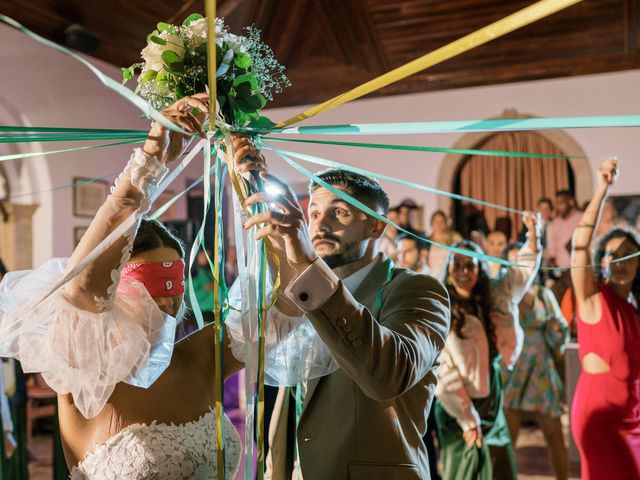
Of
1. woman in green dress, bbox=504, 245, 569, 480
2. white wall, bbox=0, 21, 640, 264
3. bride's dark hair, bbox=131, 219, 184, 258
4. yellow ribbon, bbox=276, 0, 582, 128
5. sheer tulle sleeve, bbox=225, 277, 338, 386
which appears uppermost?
white wall, bbox=0, 21, 640, 264

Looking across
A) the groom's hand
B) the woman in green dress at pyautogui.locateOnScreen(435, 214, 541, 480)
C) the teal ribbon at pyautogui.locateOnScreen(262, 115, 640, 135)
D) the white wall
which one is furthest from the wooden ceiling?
the groom's hand

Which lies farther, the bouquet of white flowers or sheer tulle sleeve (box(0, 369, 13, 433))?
sheer tulle sleeve (box(0, 369, 13, 433))

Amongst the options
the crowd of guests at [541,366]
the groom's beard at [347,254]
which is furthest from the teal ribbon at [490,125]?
the crowd of guests at [541,366]

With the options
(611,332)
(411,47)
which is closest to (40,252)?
(411,47)

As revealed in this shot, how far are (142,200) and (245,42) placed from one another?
21.3 inches

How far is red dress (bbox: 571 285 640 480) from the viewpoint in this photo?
3.67m

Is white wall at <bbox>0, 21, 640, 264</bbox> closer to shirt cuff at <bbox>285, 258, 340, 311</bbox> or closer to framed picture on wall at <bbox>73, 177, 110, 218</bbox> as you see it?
framed picture on wall at <bbox>73, 177, 110, 218</bbox>

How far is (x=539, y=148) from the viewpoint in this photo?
9.70 meters

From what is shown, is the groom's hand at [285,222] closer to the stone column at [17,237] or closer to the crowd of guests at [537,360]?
the crowd of guests at [537,360]

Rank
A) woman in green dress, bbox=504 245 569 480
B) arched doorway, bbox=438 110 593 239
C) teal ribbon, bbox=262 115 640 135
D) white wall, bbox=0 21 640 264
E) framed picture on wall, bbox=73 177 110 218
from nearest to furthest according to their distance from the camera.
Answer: teal ribbon, bbox=262 115 640 135
woman in green dress, bbox=504 245 569 480
white wall, bbox=0 21 640 264
framed picture on wall, bbox=73 177 110 218
arched doorway, bbox=438 110 593 239

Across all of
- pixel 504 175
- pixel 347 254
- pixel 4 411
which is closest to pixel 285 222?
pixel 347 254

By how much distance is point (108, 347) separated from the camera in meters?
1.66

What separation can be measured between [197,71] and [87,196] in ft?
21.9

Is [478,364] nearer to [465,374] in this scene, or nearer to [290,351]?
[465,374]
